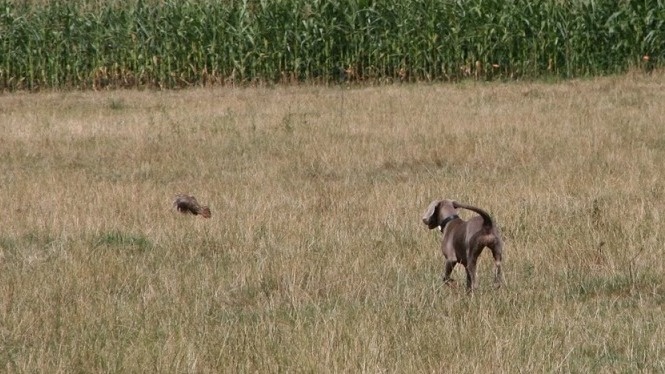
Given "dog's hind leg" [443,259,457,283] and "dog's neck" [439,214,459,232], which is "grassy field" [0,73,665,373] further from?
"dog's neck" [439,214,459,232]

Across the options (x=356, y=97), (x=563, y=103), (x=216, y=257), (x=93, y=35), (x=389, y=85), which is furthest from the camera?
(x=93, y=35)

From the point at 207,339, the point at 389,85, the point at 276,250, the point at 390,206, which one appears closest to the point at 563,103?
the point at 389,85

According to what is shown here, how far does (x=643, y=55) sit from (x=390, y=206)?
576 inches

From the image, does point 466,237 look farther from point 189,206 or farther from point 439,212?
point 189,206

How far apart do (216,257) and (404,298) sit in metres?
2.00

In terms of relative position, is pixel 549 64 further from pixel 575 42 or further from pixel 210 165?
pixel 210 165

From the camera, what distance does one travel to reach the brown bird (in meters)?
10.0

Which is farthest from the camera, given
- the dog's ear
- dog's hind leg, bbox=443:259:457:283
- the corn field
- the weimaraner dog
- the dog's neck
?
the corn field

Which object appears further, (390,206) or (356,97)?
(356,97)

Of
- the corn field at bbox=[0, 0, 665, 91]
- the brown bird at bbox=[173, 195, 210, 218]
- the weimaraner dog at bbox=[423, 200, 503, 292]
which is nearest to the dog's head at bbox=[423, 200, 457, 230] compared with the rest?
the weimaraner dog at bbox=[423, 200, 503, 292]

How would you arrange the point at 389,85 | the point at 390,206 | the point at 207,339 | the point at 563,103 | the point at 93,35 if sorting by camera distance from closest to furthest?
the point at 207,339
the point at 390,206
the point at 563,103
the point at 389,85
the point at 93,35

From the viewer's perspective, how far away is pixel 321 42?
A: 971 inches

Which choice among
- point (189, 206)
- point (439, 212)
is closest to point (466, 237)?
point (439, 212)

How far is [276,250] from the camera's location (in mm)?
8539
